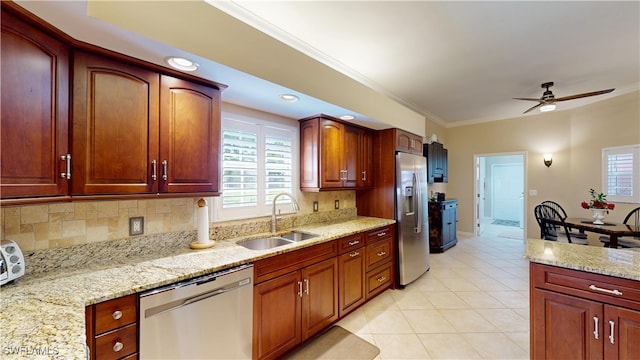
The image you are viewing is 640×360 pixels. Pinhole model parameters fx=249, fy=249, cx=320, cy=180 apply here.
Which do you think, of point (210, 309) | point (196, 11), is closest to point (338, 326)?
point (210, 309)

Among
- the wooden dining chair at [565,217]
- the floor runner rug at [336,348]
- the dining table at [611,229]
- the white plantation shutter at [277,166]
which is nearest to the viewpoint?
the floor runner rug at [336,348]

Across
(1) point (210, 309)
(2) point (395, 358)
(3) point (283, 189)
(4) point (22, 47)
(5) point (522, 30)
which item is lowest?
(2) point (395, 358)

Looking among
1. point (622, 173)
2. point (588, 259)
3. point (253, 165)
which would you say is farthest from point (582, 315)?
point (622, 173)

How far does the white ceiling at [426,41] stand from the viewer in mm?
1701

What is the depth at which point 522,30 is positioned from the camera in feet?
7.93

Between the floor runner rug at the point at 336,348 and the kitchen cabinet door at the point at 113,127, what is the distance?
172 centimetres

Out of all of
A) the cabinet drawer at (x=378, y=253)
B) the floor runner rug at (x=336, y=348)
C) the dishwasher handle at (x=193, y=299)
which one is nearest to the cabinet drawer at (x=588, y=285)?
the floor runner rug at (x=336, y=348)

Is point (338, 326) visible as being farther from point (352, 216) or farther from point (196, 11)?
point (196, 11)

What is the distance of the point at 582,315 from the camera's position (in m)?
1.51

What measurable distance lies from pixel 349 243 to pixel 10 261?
2263 mm

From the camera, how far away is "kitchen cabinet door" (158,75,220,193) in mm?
1630

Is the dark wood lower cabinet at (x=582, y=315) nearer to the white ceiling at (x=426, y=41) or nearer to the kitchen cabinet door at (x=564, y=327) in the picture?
the kitchen cabinet door at (x=564, y=327)

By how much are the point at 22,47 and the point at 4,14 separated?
0.41 ft

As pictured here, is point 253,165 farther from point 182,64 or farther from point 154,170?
point 182,64
